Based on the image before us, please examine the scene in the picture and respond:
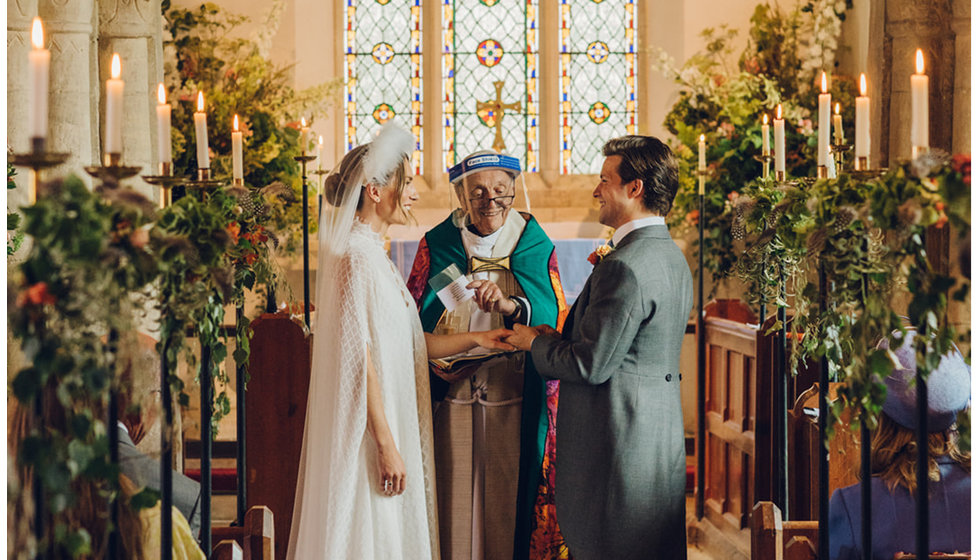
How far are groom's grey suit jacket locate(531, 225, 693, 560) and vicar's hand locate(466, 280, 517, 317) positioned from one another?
1.14 feet

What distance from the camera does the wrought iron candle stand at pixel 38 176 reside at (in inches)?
58.2

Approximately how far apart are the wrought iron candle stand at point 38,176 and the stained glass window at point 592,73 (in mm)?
5507

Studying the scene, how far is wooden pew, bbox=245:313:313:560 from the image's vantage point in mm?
3730

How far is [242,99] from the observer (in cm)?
575

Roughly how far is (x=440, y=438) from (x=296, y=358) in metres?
0.88

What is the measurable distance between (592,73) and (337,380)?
4.76 m

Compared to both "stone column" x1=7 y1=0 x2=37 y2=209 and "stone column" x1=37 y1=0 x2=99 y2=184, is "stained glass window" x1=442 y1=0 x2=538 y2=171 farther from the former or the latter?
"stone column" x1=7 y1=0 x2=37 y2=209

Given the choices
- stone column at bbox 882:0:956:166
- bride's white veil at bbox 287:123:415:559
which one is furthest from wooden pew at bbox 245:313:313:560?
stone column at bbox 882:0:956:166

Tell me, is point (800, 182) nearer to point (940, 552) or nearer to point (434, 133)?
point (940, 552)

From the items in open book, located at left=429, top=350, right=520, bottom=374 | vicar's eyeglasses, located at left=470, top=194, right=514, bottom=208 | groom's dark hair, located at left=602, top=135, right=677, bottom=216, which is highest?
groom's dark hair, located at left=602, top=135, right=677, bottom=216

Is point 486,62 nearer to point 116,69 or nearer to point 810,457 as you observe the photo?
point 810,457

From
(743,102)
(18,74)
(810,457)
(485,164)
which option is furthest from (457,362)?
(743,102)

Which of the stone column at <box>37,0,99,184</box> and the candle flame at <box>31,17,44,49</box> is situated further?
the stone column at <box>37,0,99,184</box>

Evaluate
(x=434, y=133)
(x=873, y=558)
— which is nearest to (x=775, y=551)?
(x=873, y=558)
